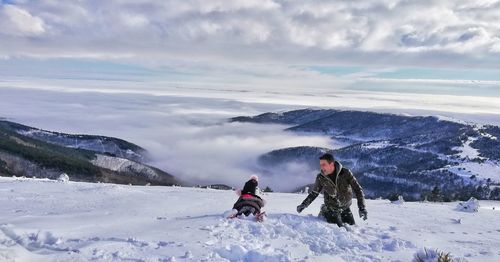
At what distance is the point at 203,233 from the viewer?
411 inches

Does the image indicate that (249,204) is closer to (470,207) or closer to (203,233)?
(203,233)

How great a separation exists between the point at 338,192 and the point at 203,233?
4.24 meters

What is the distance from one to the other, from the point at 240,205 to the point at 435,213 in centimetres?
746

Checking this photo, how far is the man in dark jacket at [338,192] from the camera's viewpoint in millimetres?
12734

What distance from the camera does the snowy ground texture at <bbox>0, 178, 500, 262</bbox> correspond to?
29.3 feet

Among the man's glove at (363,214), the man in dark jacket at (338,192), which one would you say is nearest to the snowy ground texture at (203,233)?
the man's glove at (363,214)

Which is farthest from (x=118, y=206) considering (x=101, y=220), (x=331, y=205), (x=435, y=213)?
(x=435, y=213)

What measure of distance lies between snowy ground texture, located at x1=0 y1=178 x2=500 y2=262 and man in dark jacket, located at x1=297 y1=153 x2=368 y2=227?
0.41 metres

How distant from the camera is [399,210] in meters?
16.9

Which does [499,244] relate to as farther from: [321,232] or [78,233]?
[78,233]

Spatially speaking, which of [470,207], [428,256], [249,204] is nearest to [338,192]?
[249,204]

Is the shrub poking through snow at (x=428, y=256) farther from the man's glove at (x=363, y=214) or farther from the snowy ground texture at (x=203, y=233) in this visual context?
the man's glove at (x=363, y=214)

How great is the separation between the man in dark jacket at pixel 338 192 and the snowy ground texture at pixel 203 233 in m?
0.41

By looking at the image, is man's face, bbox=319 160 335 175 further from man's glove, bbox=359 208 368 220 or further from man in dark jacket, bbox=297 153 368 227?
man's glove, bbox=359 208 368 220
